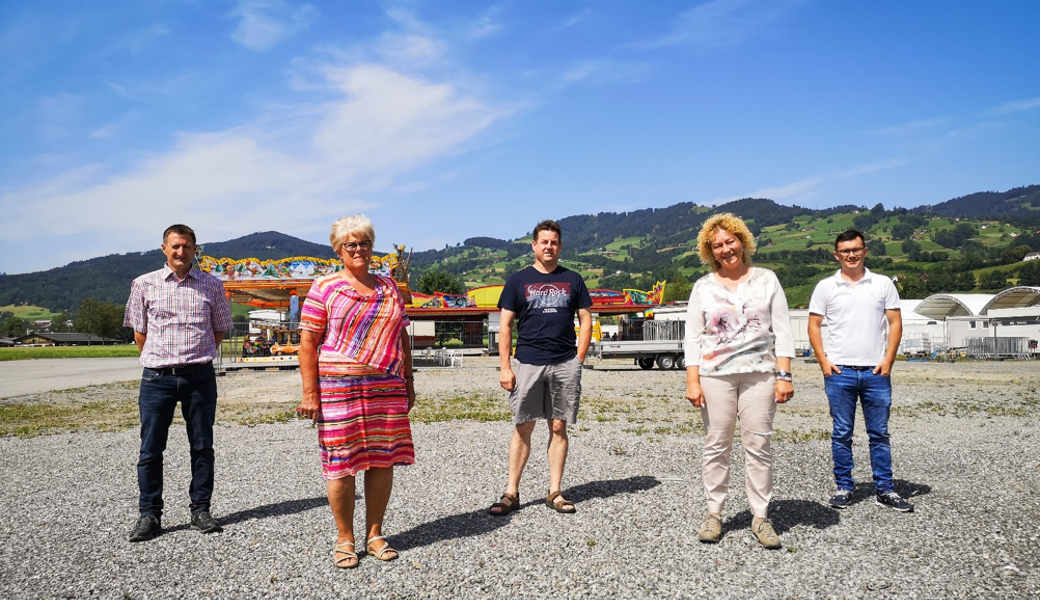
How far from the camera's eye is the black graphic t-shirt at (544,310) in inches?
188

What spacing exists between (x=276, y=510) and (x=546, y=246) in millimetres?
2747

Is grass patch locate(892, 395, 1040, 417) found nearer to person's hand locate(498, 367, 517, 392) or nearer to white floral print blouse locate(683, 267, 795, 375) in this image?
white floral print blouse locate(683, 267, 795, 375)

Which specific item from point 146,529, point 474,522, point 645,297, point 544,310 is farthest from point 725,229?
point 645,297

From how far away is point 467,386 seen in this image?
17141 millimetres

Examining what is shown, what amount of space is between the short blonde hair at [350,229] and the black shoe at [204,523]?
205cm

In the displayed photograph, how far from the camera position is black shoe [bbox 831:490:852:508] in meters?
4.76

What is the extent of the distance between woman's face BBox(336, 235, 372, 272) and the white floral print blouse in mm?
1990

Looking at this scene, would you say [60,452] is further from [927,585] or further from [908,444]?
[908,444]

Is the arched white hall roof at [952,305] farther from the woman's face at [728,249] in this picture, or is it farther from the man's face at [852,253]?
the woman's face at [728,249]

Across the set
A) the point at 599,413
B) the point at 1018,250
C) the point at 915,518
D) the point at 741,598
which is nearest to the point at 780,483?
the point at 915,518

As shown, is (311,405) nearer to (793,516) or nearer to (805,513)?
(793,516)

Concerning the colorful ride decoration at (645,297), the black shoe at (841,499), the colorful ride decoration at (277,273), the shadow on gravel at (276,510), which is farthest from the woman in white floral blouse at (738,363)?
the colorful ride decoration at (645,297)

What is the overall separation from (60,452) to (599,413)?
7.30m

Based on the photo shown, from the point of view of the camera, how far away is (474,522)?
4512 millimetres
